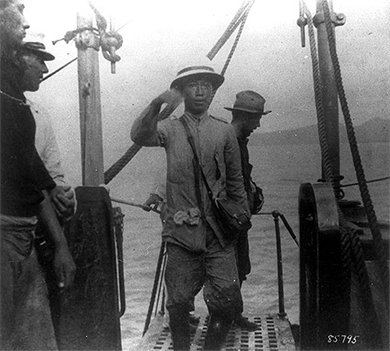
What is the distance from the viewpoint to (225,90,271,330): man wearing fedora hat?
3.94 m

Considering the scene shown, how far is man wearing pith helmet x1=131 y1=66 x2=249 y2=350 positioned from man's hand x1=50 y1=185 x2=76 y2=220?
64 cm

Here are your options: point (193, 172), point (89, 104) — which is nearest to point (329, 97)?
point (193, 172)

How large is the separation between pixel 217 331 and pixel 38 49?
1.97 m

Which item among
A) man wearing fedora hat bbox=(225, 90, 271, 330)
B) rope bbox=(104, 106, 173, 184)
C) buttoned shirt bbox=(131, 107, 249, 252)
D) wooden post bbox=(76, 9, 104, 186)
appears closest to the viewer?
wooden post bbox=(76, 9, 104, 186)

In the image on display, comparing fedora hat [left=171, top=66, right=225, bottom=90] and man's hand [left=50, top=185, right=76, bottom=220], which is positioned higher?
fedora hat [left=171, top=66, right=225, bottom=90]

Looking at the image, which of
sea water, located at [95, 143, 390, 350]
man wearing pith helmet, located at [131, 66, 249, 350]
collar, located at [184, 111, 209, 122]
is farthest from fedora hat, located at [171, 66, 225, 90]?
sea water, located at [95, 143, 390, 350]

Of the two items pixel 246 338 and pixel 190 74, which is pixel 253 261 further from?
pixel 190 74

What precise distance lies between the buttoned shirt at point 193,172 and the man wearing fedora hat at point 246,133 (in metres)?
0.73

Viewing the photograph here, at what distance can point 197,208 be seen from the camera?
3037mm

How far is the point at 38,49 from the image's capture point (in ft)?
7.77

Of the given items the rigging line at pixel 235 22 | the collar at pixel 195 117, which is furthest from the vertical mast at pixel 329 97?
the collar at pixel 195 117

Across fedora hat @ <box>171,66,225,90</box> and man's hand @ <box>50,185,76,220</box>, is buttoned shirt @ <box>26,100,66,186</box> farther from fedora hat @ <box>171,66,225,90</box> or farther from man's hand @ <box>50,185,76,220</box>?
fedora hat @ <box>171,66,225,90</box>

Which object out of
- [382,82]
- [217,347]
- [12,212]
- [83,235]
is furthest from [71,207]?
[382,82]

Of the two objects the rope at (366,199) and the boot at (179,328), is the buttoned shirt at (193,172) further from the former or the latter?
the rope at (366,199)
